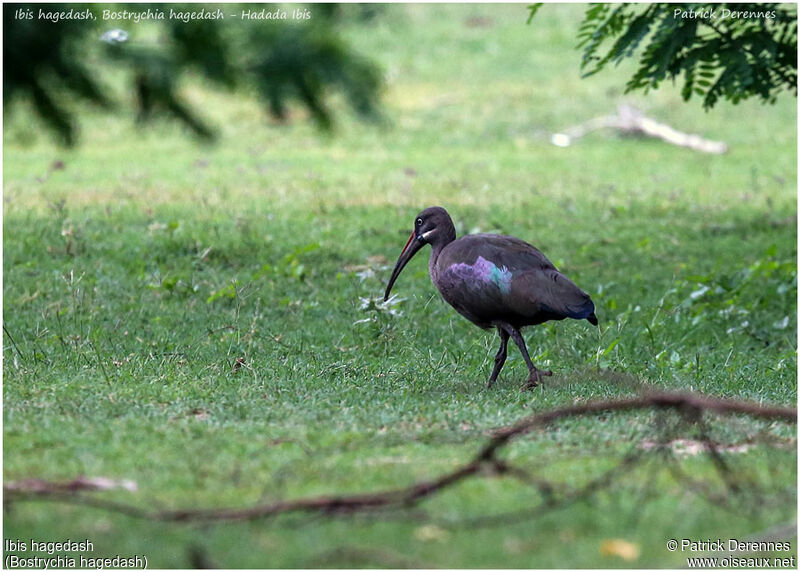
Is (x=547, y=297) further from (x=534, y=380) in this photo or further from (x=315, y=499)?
(x=315, y=499)

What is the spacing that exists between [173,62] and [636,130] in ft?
59.9

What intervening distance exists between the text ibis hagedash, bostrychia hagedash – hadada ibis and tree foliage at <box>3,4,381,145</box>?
3.54 meters

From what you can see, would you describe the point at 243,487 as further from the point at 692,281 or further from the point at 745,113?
the point at 745,113

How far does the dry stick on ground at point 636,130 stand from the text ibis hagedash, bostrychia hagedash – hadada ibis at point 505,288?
523 inches

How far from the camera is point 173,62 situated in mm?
3771

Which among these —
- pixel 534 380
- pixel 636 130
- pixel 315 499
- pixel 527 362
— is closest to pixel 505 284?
pixel 527 362

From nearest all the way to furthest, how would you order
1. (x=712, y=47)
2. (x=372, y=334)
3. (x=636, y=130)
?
(x=372, y=334) < (x=712, y=47) < (x=636, y=130)

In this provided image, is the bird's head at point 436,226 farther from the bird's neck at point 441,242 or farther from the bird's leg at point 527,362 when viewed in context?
the bird's leg at point 527,362

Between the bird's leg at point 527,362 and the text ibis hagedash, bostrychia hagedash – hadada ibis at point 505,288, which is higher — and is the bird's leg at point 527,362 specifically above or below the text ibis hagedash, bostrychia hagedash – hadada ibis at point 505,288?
below

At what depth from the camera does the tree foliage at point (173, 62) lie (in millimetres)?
3686

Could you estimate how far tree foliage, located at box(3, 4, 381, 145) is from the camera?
145 inches

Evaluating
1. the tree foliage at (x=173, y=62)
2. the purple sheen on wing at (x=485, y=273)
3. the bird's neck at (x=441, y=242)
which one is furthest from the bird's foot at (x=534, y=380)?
the tree foliage at (x=173, y=62)

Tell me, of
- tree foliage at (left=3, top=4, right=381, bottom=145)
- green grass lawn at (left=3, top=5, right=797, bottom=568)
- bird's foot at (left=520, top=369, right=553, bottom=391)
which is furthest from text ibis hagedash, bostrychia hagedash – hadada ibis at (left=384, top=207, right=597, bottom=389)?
tree foliage at (left=3, top=4, right=381, bottom=145)

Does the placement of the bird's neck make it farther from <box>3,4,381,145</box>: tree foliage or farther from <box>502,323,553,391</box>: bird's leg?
<box>3,4,381,145</box>: tree foliage
